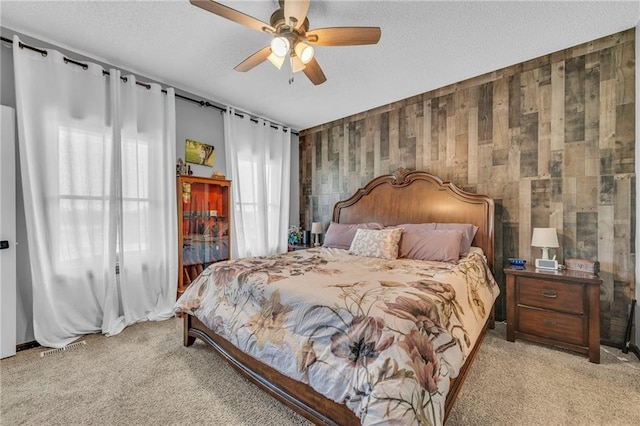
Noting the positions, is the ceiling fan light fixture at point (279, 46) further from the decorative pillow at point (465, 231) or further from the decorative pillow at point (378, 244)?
the decorative pillow at point (465, 231)

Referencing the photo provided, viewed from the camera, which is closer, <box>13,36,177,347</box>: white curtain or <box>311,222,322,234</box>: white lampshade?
<box>13,36,177,347</box>: white curtain

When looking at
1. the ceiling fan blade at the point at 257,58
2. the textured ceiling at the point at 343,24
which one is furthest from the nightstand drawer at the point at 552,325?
the ceiling fan blade at the point at 257,58

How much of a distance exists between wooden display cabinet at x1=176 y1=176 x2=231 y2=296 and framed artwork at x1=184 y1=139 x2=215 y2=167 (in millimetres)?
354

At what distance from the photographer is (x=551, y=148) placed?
105 inches

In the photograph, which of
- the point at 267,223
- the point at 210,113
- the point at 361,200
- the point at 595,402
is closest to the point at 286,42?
the point at 210,113

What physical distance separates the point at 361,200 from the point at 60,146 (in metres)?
3.35

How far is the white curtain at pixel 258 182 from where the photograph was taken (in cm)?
380

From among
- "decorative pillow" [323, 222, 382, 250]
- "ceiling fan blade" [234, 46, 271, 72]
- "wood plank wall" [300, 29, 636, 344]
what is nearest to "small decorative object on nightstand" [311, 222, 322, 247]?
"decorative pillow" [323, 222, 382, 250]

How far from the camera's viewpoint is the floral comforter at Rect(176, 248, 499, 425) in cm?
111

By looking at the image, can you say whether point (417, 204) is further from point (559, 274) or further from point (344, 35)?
point (344, 35)

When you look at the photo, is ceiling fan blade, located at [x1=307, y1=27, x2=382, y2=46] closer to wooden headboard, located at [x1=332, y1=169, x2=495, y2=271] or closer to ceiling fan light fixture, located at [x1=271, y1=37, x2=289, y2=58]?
ceiling fan light fixture, located at [x1=271, y1=37, x2=289, y2=58]

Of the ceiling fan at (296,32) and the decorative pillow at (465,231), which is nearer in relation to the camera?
the ceiling fan at (296,32)

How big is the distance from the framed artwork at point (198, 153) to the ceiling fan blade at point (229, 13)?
2074 millimetres

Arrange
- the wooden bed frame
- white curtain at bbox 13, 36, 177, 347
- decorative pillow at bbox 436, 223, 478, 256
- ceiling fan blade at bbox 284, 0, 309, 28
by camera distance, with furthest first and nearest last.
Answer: decorative pillow at bbox 436, 223, 478, 256 < white curtain at bbox 13, 36, 177, 347 < ceiling fan blade at bbox 284, 0, 309, 28 < the wooden bed frame
